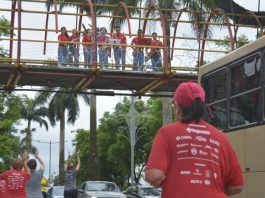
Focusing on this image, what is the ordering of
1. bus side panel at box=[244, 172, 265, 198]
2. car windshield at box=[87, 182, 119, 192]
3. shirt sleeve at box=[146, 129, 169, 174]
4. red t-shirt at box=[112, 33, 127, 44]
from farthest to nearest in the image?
car windshield at box=[87, 182, 119, 192], red t-shirt at box=[112, 33, 127, 44], bus side panel at box=[244, 172, 265, 198], shirt sleeve at box=[146, 129, 169, 174]

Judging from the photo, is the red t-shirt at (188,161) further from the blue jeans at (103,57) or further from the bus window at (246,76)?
the blue jeans at (103,57)

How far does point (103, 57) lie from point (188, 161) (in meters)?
13.1

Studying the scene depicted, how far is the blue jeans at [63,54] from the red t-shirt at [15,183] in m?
6.40

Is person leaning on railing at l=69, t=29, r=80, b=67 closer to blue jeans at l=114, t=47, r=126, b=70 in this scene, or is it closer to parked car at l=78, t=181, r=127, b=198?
blue jeans at l=114, t=47, r=126, b=70

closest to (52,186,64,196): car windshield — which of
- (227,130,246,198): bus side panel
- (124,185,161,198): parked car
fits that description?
(124,185,161,198): parked car

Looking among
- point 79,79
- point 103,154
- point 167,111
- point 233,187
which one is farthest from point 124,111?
point 233,187

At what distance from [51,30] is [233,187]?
1322cm

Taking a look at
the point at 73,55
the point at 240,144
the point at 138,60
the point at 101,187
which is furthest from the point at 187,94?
the point at 101,187

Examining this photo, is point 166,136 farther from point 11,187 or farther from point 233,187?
point 11,187

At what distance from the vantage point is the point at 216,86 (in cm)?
958

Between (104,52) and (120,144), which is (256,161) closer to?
(104,52)

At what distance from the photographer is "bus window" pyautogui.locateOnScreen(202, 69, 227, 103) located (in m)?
9.22

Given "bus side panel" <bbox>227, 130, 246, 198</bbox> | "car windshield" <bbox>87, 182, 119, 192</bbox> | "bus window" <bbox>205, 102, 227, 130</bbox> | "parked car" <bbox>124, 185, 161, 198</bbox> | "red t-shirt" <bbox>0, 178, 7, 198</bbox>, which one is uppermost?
"bus window" <bbox>205, 102, 227, 130</bbox>

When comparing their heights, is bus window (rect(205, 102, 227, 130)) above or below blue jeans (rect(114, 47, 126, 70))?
below
